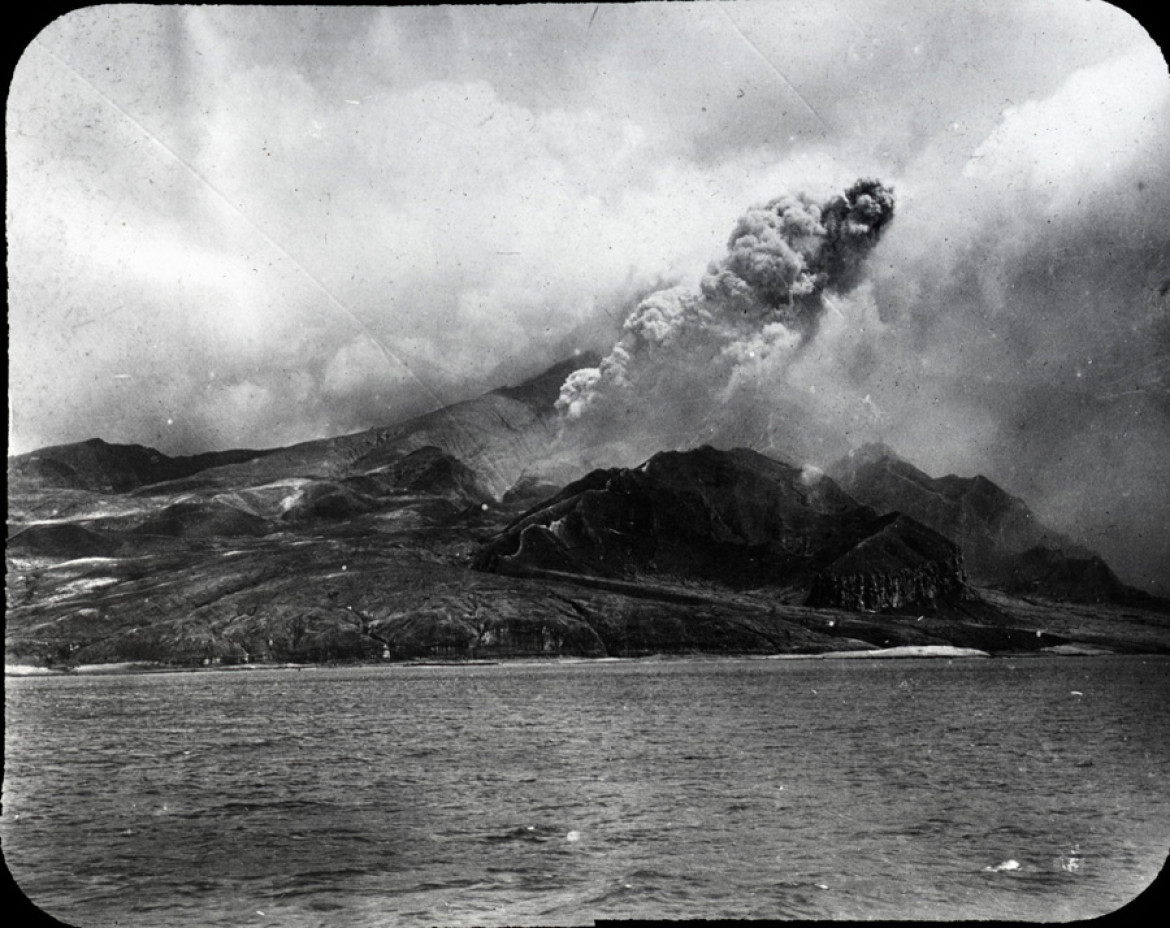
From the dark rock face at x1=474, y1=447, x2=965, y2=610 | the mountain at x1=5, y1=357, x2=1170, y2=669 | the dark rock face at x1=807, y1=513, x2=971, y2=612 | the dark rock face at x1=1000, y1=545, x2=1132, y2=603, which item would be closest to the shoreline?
the mountain at x1=5, y1=357, x2=1170, y2=669

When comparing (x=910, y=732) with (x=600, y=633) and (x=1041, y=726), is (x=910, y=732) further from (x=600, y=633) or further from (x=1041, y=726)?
(x=600, y=633)

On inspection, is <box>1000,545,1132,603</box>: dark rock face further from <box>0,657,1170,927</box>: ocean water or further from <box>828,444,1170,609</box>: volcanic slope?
<box>0,657,1170,927</box>: ocean water

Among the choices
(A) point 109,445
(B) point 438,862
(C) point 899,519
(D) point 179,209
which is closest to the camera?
(B) point 438,862

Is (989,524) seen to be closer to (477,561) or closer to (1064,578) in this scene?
(1064,578)

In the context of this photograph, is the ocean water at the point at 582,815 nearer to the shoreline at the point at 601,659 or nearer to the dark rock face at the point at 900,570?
the dark rock face at the point at 900,570

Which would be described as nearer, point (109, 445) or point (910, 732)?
point (109, 445)

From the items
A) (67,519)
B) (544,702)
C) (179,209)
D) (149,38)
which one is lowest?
(544,702)

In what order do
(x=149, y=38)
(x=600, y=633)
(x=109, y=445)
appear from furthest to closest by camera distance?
1. (x=600, y=633)
2. (x=109, y=445)
3. (x=149, y=38)

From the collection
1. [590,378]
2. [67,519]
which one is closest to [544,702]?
[590,378]
